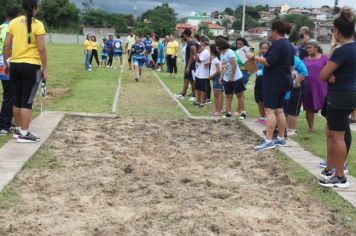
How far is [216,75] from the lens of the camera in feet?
37.9

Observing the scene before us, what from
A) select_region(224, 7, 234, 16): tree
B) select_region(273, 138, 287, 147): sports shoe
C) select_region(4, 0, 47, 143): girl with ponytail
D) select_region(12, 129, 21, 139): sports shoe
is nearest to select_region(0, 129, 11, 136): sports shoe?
select_region(12, 129, 21, 139): sports shoe

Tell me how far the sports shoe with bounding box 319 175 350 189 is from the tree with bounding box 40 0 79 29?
97184 millimetres

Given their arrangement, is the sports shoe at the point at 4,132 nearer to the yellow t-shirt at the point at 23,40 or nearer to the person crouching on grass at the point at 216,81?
the yellow t-shirt at the point at 23,40

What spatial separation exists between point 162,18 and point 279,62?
97.7 m

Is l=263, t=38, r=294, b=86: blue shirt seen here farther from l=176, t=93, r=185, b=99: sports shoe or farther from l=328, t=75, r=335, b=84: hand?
l=176, t=93, r=185, b=99: sports shoe

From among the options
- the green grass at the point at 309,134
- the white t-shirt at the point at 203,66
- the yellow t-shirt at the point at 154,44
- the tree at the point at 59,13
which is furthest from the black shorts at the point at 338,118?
the tree at the point at 59,13

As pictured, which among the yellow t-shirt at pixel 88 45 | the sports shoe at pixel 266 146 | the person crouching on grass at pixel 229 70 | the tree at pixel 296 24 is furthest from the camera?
the yellow t-shirt at pixel 88 45

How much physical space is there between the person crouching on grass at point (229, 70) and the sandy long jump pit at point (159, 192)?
2.34 meters

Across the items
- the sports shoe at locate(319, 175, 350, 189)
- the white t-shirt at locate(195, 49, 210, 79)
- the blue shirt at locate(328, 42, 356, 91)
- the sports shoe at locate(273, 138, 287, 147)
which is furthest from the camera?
the white t-shirt at locate(195, 49, 210, 79)

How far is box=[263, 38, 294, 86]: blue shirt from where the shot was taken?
7.62 metres

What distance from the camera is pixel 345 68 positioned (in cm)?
577

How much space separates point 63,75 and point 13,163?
47.9 feet

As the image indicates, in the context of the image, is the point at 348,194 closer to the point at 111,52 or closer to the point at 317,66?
the point at 317,66

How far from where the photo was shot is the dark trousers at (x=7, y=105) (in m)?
8.30
